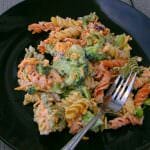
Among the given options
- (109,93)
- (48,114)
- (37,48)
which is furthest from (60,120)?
(37,48)

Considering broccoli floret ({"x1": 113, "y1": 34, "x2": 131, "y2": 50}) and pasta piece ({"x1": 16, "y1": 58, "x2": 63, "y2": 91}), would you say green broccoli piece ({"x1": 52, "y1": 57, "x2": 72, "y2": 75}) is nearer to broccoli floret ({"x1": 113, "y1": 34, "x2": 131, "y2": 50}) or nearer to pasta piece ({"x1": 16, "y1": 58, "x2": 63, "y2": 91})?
pasta piece ({"x1": 16, "y1": 58, "x2": 63, "y2": 91})

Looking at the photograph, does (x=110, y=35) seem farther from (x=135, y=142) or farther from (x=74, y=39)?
(x=135, y=142)

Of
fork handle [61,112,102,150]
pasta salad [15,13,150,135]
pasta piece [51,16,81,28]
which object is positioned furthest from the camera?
pasta piece [51,16,81,28]

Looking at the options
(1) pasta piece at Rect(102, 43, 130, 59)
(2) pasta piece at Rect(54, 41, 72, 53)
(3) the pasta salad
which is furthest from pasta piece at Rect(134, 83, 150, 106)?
(2) pasta piece at Rect(54, 41, 72, 53)

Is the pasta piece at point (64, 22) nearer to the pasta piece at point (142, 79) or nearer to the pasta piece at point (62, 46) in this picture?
the pasta piece at point (62, 46)

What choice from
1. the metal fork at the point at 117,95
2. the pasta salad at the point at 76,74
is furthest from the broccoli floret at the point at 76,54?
the metal fork at the point at 117,95

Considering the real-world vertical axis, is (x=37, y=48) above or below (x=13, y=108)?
above

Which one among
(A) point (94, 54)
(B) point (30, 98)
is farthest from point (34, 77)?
(A) point (94, 54)
